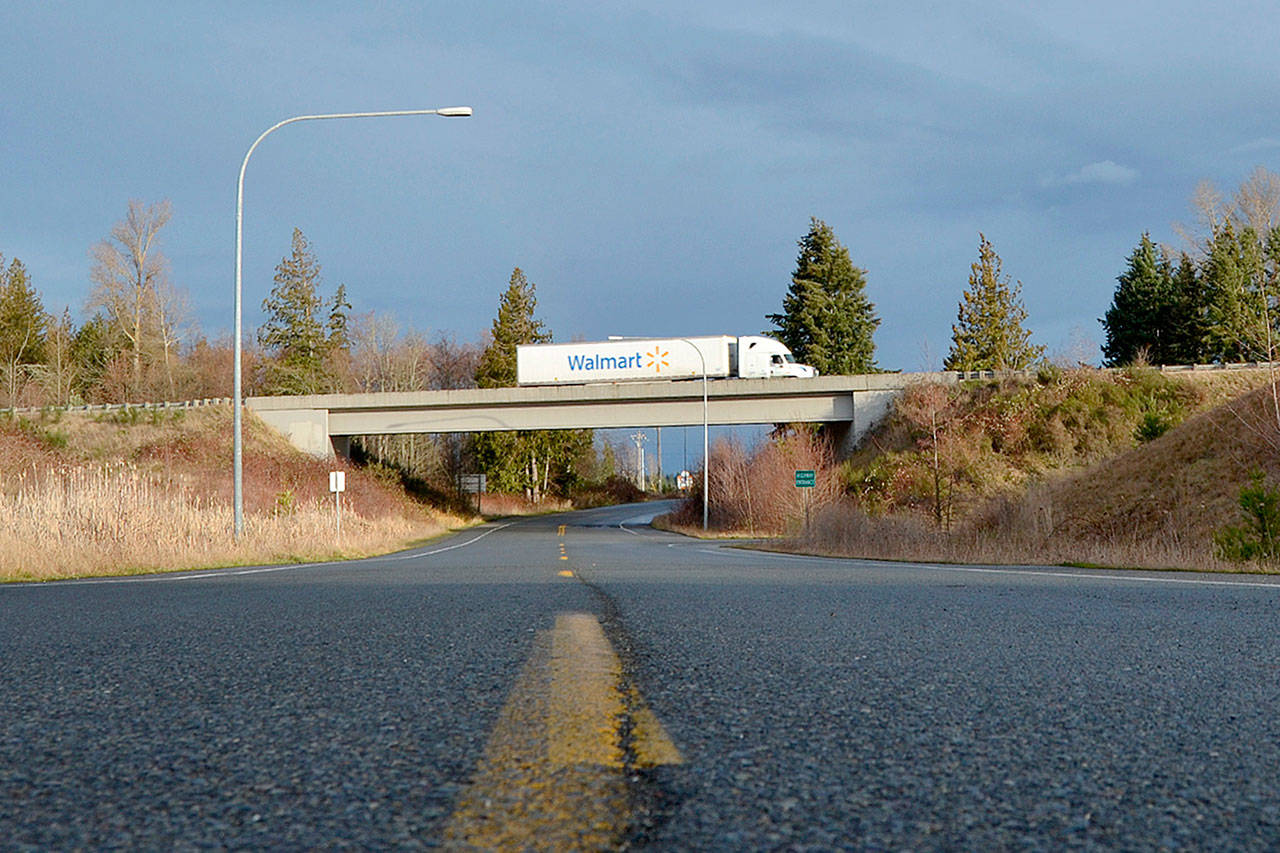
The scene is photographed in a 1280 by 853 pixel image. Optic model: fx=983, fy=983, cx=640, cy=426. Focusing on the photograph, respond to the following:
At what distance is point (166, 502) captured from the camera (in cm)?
1597

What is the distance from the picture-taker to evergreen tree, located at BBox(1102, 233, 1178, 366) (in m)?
55.1

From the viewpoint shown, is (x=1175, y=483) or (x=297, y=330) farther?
(x=297, y=330)

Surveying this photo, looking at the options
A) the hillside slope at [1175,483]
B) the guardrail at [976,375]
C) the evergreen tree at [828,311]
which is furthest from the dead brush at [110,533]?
the evergreen tree at [828,311]

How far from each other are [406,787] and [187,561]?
13646mm

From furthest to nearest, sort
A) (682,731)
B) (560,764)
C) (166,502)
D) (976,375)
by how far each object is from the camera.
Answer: (976,375)
(166,502)
(682,731)
(560,764)

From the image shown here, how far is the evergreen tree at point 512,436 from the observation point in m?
69.1

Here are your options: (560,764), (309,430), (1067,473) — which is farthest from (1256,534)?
(309,430)

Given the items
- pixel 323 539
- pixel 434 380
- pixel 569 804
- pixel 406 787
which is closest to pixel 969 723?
pixel 569 804

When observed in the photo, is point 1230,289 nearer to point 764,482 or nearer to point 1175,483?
point 764,482

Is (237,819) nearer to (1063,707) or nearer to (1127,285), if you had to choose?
(1063,707)

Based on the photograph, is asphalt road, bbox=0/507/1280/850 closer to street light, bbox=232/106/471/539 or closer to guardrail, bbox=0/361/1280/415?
street light, bbox=232/106/471/539

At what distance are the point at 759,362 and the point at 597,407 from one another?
25.7 feet

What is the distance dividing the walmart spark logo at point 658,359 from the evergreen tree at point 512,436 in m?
22.7

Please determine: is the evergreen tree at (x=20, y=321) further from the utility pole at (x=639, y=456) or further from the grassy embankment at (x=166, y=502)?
the utility pole at (x=639, y=456)
